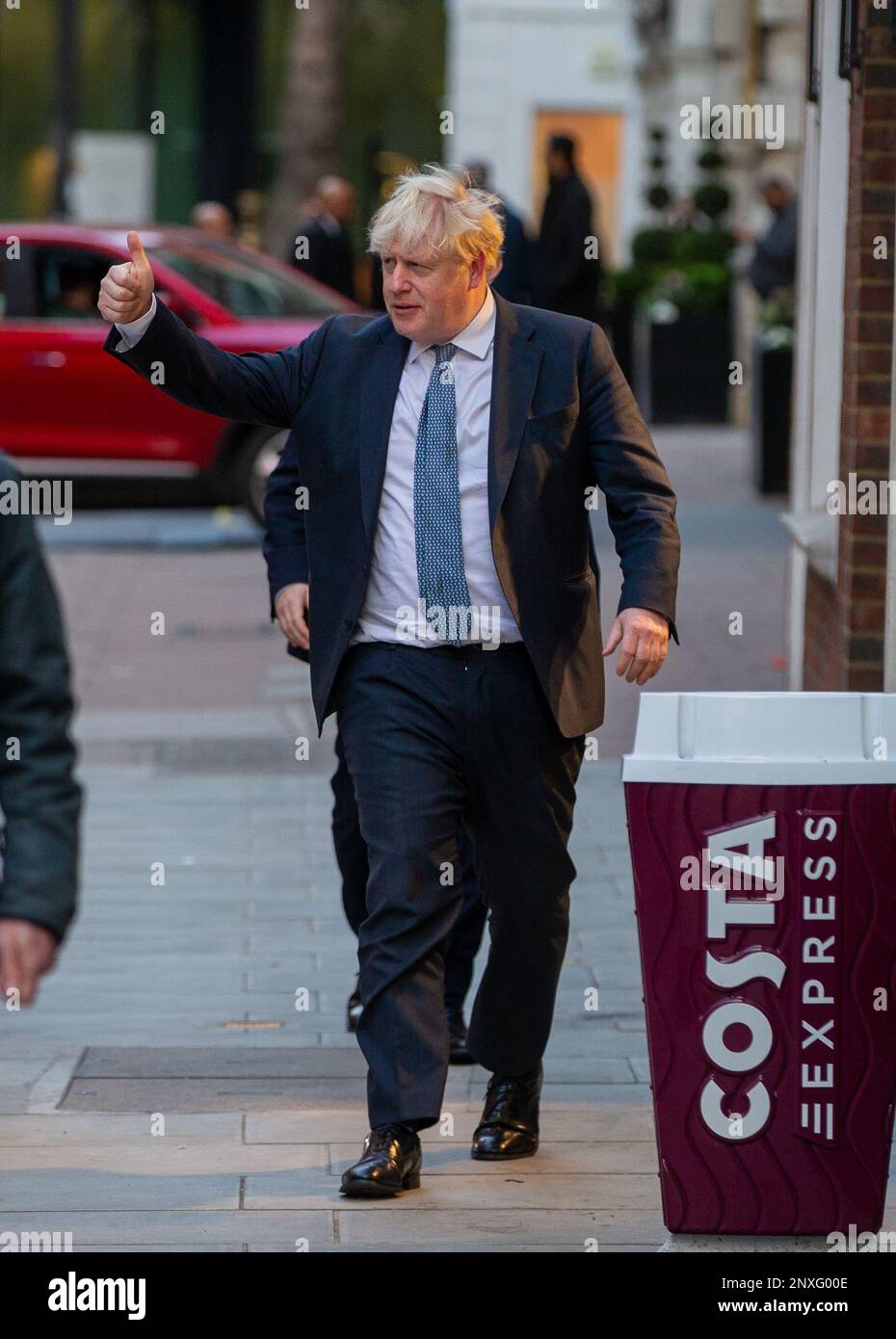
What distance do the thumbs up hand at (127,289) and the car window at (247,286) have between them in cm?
1034

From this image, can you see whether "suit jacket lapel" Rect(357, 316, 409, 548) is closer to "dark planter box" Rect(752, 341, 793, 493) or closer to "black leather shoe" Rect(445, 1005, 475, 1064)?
"black leather shoe" Rect(445, 1005, 475, 1064)

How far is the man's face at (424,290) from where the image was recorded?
431 cm

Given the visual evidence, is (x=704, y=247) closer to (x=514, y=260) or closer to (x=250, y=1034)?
(x=514, y=260)

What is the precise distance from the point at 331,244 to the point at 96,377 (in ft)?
7.02

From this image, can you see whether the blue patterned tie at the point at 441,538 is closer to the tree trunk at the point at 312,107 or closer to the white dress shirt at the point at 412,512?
the white dress shirt at the point at 412,512

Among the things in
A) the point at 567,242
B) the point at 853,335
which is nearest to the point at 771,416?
the point at 567,242

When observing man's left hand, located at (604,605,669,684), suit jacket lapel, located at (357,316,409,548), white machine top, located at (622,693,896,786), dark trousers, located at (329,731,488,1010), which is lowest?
dark trousers, located at (329,731,488,1010)

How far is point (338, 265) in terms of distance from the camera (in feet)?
51.3

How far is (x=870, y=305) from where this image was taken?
21.4 feet

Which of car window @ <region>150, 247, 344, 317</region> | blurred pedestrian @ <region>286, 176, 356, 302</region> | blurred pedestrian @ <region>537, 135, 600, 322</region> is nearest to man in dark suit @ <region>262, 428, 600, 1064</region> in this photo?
car window @ <region>150, 247, 344, 317</region>

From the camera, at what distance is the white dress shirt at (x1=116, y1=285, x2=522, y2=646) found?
4.34m

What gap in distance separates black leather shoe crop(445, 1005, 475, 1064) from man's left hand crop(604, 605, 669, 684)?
53.1 inches

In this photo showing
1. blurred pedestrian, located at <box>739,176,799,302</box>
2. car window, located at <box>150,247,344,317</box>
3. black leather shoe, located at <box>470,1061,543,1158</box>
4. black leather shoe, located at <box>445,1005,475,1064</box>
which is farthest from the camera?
blurred pedestrian, located at <box>739,176,799,302</box>
